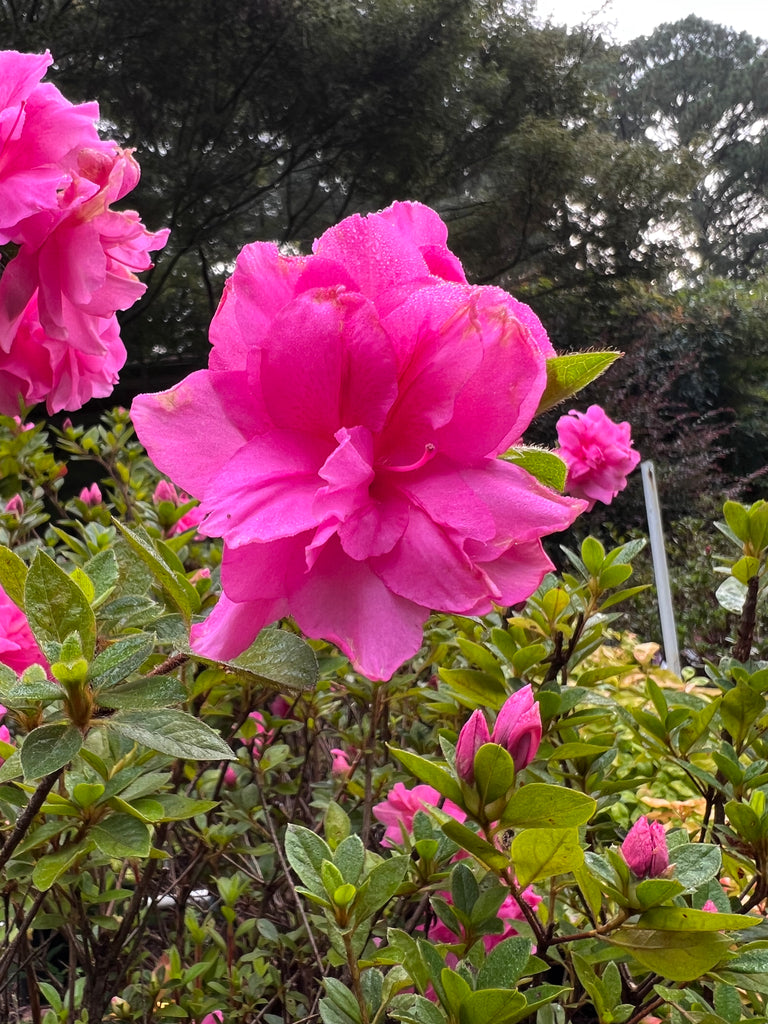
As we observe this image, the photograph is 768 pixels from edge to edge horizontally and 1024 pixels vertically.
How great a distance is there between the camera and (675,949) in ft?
1.33

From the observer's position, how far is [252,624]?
1.20ft

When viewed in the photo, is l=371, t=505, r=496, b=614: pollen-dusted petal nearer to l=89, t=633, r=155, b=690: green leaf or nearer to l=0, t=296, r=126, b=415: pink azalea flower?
l=89, t=633, r=155, b=690: green leaf

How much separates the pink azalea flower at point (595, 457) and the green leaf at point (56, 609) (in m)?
1.03

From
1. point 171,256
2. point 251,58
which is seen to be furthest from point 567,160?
point 171,256

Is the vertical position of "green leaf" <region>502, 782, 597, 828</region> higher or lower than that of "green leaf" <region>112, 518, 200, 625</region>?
lower

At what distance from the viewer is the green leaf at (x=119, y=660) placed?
36cm

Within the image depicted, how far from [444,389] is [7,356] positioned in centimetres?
36

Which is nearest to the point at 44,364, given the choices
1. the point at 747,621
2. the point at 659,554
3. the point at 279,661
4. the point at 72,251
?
the point at 72,251

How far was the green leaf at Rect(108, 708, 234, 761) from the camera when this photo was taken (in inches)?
13.7

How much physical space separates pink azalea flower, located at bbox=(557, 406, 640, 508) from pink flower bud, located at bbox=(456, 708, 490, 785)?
3.08 feet

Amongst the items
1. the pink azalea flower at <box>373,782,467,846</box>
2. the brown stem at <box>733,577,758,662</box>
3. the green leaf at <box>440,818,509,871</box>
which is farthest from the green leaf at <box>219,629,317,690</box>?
the brown stem at <box>733,577,758,662</box>

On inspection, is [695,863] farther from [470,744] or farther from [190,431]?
[190,431]

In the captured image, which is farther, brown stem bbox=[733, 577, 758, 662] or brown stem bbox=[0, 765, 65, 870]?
brown stem bbox=[733, 577, 758, 662]

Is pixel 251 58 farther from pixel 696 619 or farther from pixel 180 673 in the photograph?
pixel 180 673
